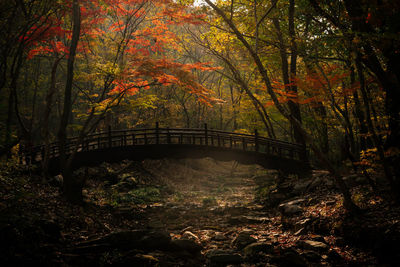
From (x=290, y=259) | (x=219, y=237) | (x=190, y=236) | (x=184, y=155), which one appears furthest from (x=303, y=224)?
(x=184, y=155)

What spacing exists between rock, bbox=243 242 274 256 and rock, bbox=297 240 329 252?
789 millimetres

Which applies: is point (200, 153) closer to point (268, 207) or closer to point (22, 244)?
point (268, 207)

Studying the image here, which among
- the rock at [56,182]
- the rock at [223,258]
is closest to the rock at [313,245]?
the rock at [223,258]

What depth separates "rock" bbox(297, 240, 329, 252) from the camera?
653 centimetres

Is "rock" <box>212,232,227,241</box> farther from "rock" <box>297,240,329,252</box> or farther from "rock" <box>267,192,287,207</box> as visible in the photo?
"rock" <box>267,192,287,207</box>

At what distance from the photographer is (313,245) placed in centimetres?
665

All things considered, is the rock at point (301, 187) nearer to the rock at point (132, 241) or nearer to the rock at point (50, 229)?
the rock at point (132, 241)

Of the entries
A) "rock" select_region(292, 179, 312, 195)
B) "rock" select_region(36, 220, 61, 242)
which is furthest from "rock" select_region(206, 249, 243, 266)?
"rock" select_region(292, 179, 312, 195)

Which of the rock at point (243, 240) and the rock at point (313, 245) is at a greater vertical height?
the rock at point (313, 245)

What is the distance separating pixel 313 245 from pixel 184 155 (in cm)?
969

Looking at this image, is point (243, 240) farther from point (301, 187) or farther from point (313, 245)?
point (301, 187)

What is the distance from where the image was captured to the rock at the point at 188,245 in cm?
707

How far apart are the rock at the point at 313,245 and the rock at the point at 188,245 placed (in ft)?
9.07

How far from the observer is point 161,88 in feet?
76.5
